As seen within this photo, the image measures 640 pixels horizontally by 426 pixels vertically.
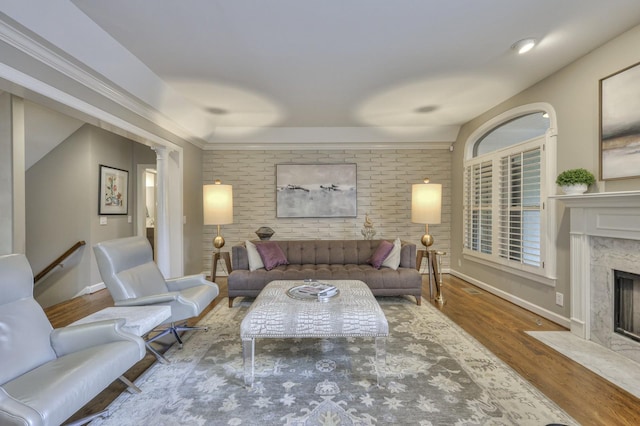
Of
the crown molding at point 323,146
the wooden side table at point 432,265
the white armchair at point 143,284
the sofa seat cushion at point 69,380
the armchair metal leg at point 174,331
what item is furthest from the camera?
the crown molding at point 323,146

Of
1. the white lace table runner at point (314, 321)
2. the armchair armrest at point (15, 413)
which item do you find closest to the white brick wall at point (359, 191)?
the white lace table runner at point (314, 321)

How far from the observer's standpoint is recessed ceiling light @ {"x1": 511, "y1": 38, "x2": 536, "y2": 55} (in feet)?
8.00

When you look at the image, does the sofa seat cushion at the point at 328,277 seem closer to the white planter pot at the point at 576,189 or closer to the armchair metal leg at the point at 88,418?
the white planter pot at the point at 576,189

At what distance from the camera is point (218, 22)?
2.22 m

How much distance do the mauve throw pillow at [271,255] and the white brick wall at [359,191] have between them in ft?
4.16

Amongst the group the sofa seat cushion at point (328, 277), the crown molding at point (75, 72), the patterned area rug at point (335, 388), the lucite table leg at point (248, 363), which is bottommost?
the patterned area rug at point (335, 388)

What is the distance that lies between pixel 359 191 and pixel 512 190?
2351 millimetres

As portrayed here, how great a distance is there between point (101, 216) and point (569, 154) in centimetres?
Result: 598

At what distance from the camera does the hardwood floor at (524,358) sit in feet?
5.66

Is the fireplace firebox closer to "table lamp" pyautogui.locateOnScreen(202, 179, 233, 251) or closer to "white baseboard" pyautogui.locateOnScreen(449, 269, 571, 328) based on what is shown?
"white baseboard" pyautogui.locateOnScreen(449, 269, 571, 328)

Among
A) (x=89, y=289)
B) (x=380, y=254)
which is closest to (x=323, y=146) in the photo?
(x=380, y=254)

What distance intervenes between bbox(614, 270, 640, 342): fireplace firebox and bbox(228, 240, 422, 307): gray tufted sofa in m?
1.70

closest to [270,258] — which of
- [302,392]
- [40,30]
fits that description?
[302,392]

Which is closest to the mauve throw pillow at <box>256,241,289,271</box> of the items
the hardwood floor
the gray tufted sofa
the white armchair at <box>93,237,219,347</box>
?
the gray tufted sofa
